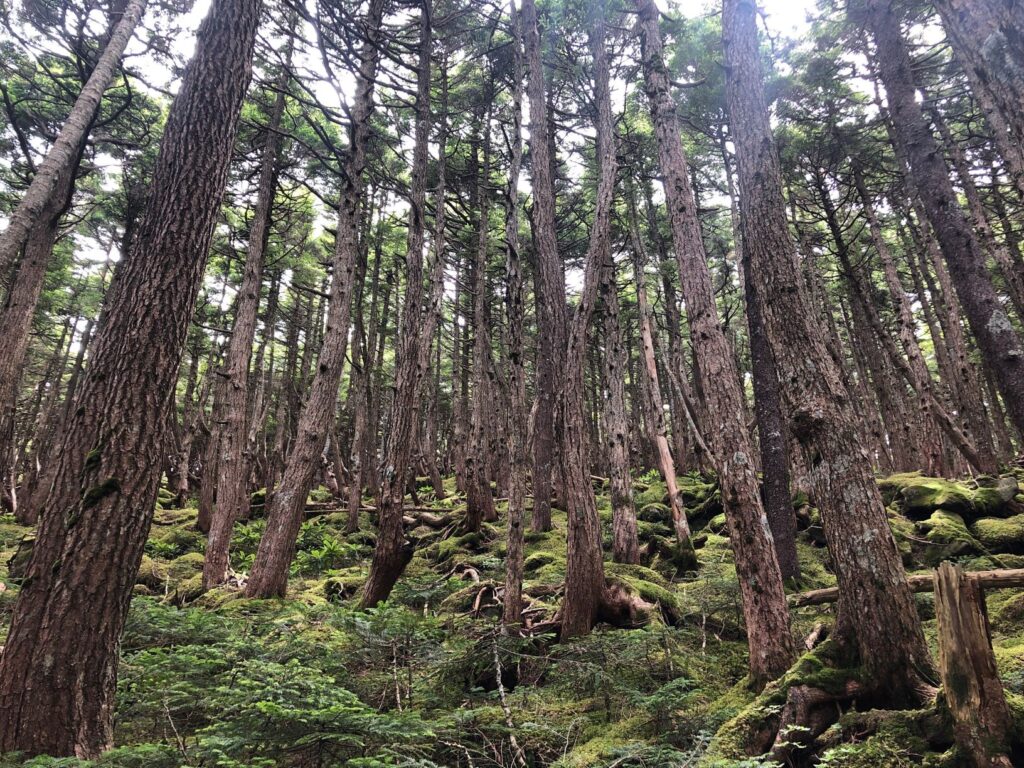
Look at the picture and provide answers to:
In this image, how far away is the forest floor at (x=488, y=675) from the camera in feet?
9.66

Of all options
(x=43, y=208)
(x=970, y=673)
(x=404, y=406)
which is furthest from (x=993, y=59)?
(x=43, y=208)

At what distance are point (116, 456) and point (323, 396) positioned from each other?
5.00 m

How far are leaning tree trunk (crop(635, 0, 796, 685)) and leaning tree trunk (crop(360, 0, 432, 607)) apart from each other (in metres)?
4.05

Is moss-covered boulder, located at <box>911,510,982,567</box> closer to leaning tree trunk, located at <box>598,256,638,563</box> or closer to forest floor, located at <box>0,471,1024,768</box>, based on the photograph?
forest floor, located at <box>0,471,1024,768</box>

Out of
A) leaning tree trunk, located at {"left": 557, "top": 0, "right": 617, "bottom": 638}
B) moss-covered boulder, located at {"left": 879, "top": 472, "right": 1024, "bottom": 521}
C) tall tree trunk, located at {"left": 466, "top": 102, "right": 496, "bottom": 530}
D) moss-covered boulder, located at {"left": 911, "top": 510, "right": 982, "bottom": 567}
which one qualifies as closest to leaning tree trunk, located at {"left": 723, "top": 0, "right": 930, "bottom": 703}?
leaning tree trunk, located at {"left": 557, "top": 0, "right": 617, "bottom": 638}

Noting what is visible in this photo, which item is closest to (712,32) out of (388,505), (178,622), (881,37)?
(881,37)

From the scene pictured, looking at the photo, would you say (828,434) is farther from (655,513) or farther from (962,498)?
(655,513)

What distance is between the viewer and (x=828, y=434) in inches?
165

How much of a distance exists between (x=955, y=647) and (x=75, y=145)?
37.7 feet

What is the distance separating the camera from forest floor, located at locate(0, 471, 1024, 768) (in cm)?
294

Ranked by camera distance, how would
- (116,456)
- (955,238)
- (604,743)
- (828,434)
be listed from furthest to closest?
(955,238)
(828,434)
(604,743)
(116,456)

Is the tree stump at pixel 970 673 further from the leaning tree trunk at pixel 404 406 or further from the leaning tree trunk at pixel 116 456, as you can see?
the leaning tree trunk at pixel 404 406

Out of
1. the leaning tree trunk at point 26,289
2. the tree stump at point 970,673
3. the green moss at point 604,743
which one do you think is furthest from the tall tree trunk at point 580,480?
the leaning tree trunk at point 26,289

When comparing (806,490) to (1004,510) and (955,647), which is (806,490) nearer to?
(1004,510)
